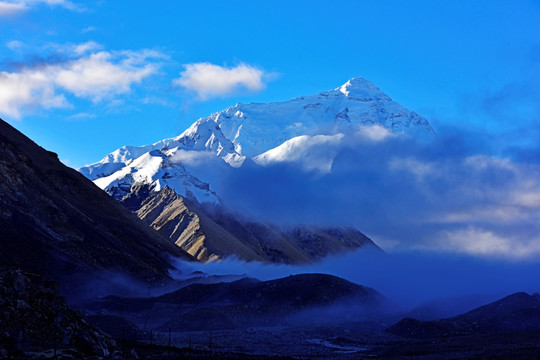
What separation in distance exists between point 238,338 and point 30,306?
193ft

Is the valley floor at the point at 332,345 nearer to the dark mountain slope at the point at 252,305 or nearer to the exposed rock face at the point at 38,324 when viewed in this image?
the exposed rock face at the point at 38,324

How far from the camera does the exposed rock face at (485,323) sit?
133750 millimetres

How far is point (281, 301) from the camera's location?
172000mm

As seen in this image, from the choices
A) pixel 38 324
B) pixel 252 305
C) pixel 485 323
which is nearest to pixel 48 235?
pixel 252 305

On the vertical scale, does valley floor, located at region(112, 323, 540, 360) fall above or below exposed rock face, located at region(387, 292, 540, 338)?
below

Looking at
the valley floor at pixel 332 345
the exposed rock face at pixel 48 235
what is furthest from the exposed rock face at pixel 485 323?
the exposed rock face at pixel 48 235

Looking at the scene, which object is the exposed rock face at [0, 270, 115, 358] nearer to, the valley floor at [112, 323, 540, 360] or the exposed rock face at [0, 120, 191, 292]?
the valley floor at [112, 323, 540, 360]

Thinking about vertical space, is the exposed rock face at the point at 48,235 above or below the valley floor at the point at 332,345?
above

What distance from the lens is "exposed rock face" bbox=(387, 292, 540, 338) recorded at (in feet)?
439

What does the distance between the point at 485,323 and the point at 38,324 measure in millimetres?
98496

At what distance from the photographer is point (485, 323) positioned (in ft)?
467

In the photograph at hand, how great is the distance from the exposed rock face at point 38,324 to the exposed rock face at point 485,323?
76.8m

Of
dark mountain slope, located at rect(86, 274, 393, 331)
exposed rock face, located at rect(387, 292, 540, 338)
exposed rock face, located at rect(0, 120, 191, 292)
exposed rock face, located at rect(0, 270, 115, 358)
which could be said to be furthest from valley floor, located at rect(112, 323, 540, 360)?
exposed rock face, located at rect(0, 120, 191, 292)

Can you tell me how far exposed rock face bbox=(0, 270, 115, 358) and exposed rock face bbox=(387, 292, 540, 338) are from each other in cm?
7683
